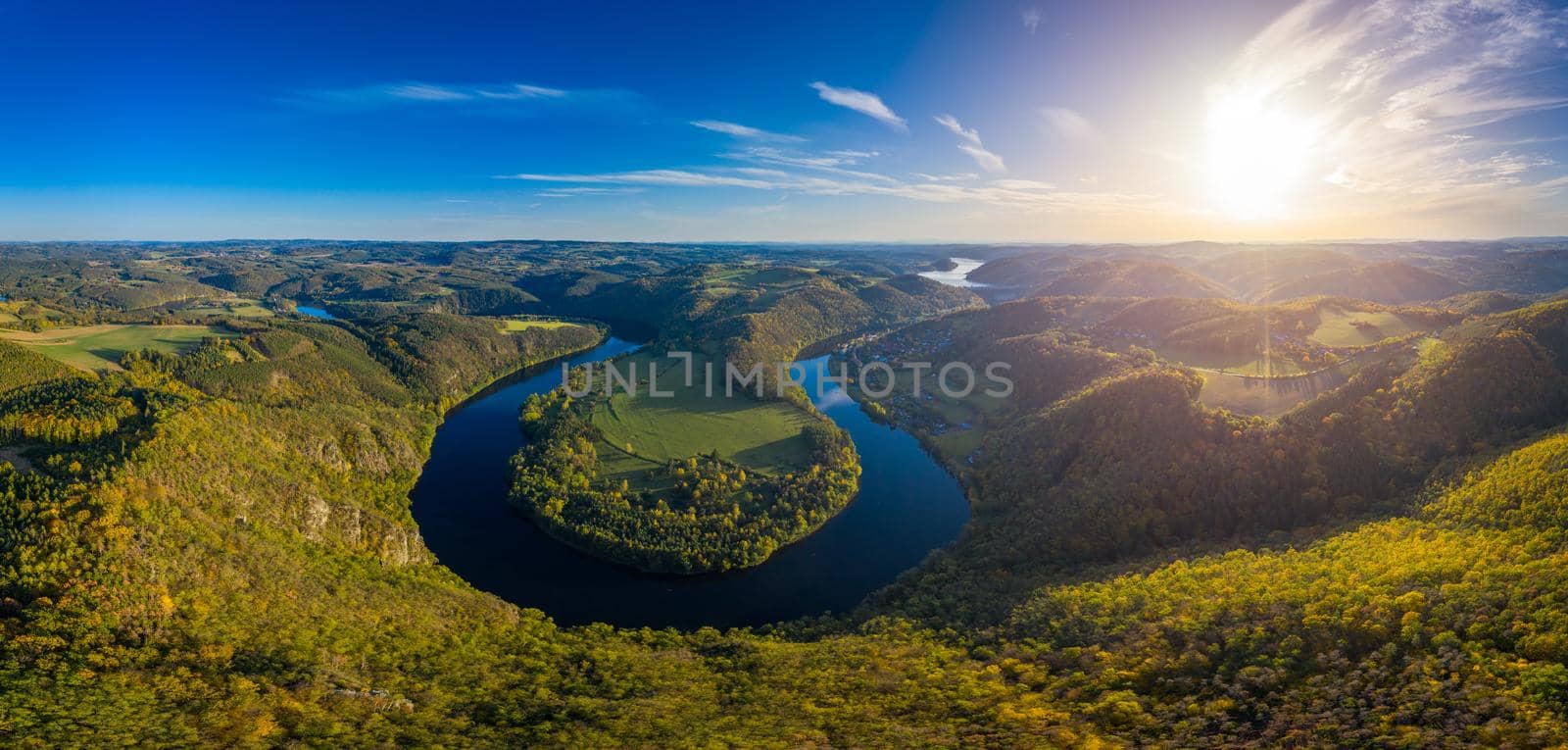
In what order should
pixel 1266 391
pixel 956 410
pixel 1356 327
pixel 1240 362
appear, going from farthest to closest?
1. pixel 956 410
2. pixel 1356 327
3. pixel 1240 362
4. pixel 1266 391

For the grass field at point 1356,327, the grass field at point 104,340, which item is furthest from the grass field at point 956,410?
the grass field at point 104,340

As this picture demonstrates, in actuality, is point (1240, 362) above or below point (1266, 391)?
above

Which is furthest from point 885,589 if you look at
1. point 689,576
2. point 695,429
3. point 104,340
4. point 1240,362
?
point 104,340

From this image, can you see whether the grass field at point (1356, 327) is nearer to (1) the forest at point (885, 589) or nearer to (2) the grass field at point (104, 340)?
(1) the forest at point (885, 589)

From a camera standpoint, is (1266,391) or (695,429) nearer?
(1266,391)

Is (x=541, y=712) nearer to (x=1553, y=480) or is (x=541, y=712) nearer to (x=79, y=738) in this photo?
(x=79, y=738)

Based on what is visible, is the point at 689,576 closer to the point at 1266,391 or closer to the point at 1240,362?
the point at 1266,391
